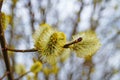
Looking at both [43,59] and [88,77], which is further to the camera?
[88,77]

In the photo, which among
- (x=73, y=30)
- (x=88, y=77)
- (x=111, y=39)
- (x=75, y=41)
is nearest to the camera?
(x=75, y=41)

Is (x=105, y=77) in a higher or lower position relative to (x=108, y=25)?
lower

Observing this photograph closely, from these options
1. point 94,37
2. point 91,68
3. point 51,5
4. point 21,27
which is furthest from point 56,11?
point 94,37

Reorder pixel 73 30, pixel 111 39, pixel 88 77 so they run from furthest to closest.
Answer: pixel 111 39 → pixel 73 30 → pixel 88 77

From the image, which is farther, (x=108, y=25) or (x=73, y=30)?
(x=108, y=25)

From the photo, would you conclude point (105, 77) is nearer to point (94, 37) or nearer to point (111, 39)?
point (111, 39)

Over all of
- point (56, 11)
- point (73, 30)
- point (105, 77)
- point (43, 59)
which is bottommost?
point (105, 77)

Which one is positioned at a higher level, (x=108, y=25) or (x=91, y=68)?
(x=108, y=25)

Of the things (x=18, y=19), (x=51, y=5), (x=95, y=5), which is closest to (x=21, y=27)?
(x=18, y=19)

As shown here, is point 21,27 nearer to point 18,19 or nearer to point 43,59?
point 18,19
